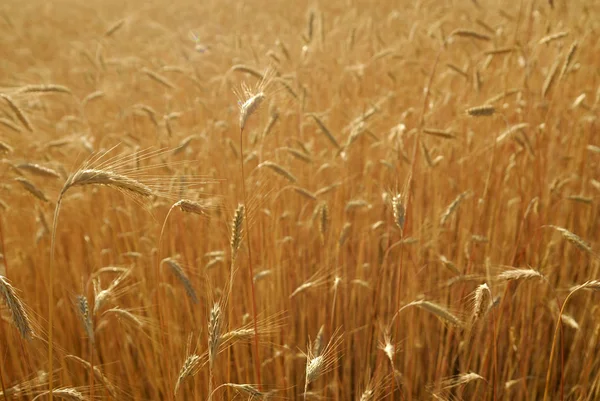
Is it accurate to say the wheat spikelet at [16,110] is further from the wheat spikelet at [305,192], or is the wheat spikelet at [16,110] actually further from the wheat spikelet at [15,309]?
the wheat spikelet at [305,192]

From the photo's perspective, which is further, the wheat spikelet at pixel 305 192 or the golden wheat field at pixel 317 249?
the wheat spikelet at pixel 305 192

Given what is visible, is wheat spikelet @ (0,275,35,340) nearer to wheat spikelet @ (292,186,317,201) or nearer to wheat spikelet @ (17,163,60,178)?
wheat spikelet @ (17,163,60,178)

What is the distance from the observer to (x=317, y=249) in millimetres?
2182

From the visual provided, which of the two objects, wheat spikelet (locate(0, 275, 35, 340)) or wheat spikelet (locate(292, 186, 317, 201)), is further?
wheat spikelet (locate(292, 186, 317, 201))

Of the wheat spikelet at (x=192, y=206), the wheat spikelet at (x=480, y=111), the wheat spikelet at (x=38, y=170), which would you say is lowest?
the wheat spikelet at (x=192, y=206)

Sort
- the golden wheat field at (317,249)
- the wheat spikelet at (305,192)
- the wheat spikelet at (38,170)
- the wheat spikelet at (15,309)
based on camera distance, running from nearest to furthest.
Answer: the wheat spikelet at (15,309)
the golden wheat field at (317,249)
the wheat spikelet at (38,170)
the wheat spikelet at (305,192)

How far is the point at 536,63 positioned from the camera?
3150mm

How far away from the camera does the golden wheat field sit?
1.27 metres

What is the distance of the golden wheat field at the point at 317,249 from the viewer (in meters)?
1.27

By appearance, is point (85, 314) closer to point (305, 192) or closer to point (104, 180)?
point (104, 180)

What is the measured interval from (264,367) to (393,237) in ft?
2.57

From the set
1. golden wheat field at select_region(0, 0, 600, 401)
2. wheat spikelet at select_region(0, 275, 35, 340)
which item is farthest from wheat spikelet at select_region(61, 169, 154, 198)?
wheat spikelet at select_region(0, 275, 35, 340)

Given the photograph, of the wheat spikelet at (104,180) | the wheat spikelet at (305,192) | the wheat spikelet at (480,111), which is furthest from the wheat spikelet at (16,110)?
the wheat spikelet at (480,111)

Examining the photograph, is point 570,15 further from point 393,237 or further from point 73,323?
A: point 73,323
